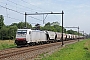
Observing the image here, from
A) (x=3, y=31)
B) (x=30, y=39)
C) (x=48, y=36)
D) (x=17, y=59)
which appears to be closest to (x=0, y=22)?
(x=3, y=31)

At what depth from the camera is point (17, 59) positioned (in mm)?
21641

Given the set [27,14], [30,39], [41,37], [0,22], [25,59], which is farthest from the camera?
[0,22]

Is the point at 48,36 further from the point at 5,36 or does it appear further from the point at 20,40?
the point at 5,36

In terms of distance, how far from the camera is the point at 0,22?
136m

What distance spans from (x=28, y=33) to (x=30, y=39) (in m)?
1.51

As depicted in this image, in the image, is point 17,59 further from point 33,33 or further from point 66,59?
point 33,33

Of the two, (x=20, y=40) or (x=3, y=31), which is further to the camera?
(x=3, y=31)

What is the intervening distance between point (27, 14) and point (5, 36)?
74503 mm

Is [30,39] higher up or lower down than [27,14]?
lower down

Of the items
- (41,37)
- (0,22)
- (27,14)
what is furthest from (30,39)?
(0,22)

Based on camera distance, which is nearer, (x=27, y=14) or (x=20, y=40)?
(x=20, y=40)

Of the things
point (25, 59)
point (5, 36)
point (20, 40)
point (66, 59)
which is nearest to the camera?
point (66, 59)

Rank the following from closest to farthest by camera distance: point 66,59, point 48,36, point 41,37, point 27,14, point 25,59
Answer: point 66,59, point 25,59, point 27,14, point 41,37, point 48,36

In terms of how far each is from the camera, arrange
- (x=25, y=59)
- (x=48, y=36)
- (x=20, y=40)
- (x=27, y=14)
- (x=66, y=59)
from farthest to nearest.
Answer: (x=48, y=36)
(x=27, y=14)
(x=20, y=40)
(x=25, y=59)
(x=66, y=59)
